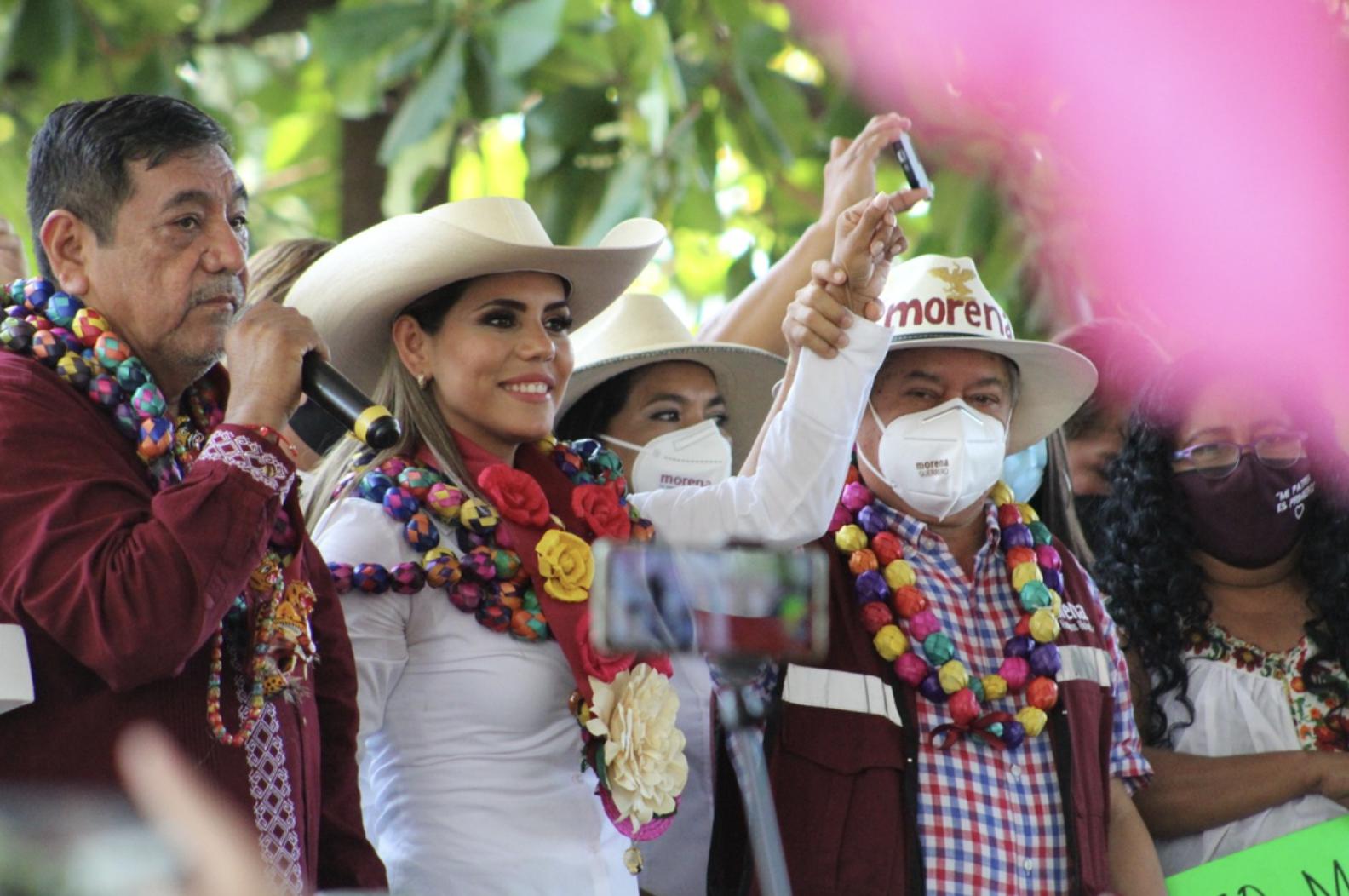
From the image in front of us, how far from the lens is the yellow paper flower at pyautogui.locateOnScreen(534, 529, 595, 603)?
329cm

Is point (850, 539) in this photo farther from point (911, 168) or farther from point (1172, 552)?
point (1172, 552)

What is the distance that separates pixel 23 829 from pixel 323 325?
262 centimetres

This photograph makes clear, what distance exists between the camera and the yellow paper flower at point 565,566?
3289mm

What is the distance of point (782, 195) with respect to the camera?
7.00 m

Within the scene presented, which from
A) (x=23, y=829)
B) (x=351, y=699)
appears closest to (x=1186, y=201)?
(x=351, y=699)

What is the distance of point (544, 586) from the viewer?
3.29 meters

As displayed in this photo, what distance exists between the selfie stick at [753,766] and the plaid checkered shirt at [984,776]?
67.4 inches

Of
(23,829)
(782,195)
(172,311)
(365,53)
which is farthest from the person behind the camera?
(782,195)

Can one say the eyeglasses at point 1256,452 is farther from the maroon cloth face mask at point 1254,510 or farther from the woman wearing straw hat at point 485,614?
the woman wearing straw hat at point 485,614

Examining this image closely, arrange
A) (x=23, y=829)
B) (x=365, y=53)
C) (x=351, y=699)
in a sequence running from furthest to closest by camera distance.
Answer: (x=365, y=53) → (x=351, y=699) → (x=23, y=829)

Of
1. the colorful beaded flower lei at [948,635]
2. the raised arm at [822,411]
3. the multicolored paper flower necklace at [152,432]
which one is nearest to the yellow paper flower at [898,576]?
the colorful beaded flower lei at [948,635]

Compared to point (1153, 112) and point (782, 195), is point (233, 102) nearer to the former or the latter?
point (782, 195)

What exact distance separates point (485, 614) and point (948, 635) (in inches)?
36.7

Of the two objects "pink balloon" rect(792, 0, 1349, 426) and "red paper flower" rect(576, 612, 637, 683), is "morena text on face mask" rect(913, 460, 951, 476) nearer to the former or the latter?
"pink balloon" rect(792, 0, 1349, 426)
